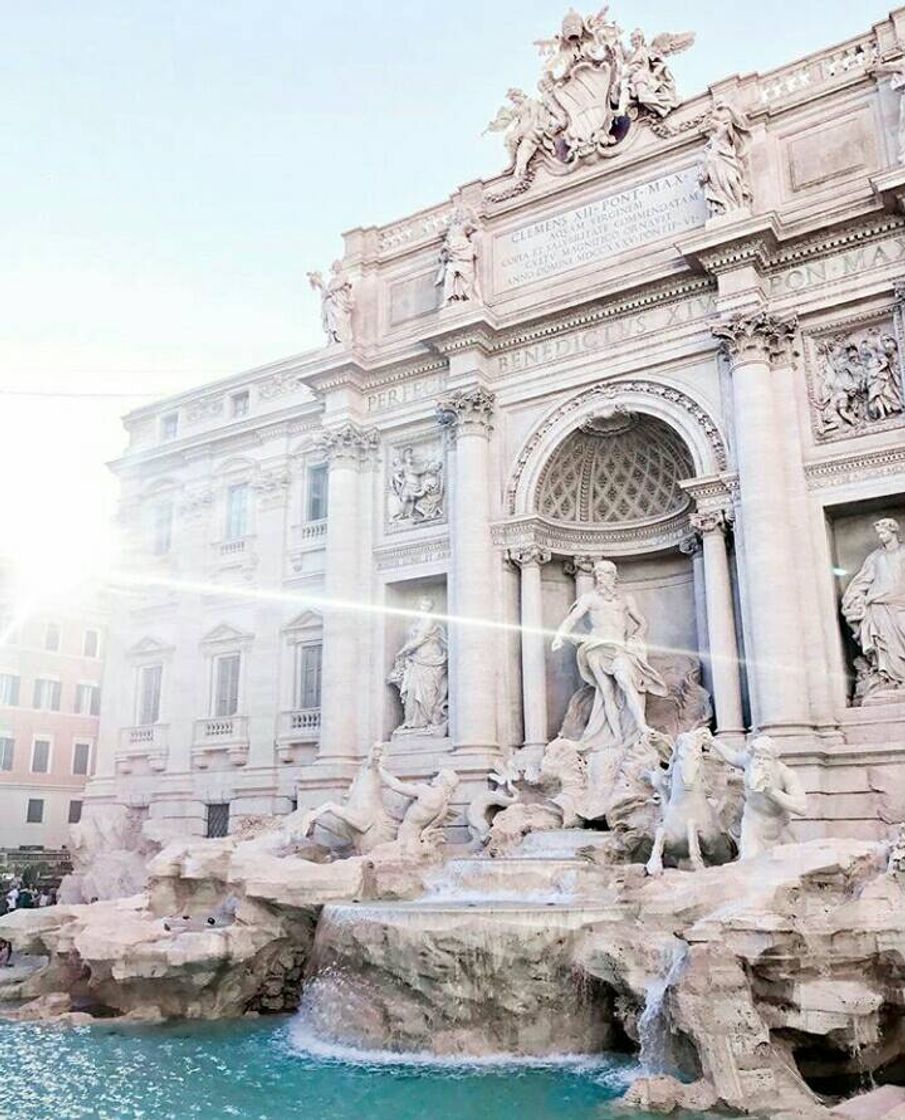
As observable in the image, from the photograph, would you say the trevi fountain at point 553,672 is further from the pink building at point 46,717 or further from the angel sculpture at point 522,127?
the pink building at point 46,717

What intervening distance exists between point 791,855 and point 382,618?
33.9 feet

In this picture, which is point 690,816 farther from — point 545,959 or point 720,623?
point 720,623

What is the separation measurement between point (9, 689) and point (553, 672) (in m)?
28.1

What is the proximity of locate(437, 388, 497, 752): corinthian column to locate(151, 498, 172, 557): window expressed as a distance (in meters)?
8.40

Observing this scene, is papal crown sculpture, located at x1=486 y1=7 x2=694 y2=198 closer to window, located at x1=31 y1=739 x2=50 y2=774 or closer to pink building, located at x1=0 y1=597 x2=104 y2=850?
pink building, located at x1=0 y1=597 x2=104 y2=850

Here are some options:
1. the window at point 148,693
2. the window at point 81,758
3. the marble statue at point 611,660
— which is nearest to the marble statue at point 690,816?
the marble statue at point 611,660

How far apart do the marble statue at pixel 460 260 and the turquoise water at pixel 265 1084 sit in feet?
42.9

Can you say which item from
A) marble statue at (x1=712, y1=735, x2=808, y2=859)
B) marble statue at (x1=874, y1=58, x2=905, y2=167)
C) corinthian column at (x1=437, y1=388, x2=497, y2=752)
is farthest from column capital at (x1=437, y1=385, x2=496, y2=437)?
marble statue at (x1=712, y1=735, x2=808, y2=859)

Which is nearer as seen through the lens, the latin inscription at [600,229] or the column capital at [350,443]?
the latin inscription at [600,229]

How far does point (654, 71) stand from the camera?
18375mm

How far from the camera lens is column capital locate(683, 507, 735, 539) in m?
15.9

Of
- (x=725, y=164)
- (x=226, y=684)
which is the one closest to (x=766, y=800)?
(x=725, y=164)

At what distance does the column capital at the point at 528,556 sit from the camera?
17.7 metres

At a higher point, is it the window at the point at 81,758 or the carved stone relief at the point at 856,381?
the carved stone relief at the point at 856,381
